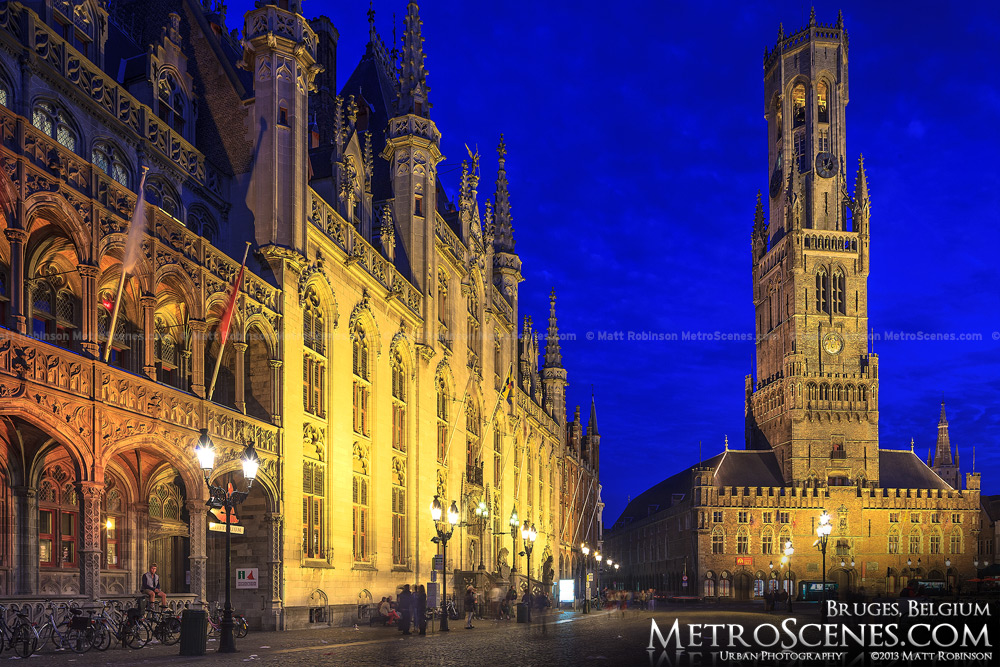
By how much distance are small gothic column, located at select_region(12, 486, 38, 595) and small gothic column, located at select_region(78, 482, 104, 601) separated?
1.73m

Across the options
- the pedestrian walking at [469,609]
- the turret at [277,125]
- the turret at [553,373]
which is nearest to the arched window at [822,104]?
the turret at [553,373]

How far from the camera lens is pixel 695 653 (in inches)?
824

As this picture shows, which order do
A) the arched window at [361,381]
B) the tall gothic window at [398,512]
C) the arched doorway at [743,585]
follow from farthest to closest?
the arched doorway at [743,585]
the tall gothic window at [398,512]
the arched window at [361,381]

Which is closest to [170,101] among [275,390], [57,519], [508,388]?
[275,390]

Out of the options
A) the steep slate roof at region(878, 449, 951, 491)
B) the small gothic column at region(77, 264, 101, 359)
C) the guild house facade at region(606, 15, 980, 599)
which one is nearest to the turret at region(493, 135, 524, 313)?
the small gothic column at region(77, 264, 101, 359)

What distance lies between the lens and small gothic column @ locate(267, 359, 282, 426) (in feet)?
99.8

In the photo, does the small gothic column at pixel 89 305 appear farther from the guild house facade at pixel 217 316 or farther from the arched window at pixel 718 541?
the arched window at pixel 718 541

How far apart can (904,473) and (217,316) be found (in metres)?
113

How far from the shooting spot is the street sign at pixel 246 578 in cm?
2958

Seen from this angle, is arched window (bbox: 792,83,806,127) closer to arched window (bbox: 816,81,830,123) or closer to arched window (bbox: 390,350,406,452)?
arched window (bbox: 816,81,830,123)

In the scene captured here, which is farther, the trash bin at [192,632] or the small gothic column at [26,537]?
the small gothic column at [26,537]

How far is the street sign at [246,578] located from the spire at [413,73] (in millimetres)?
24785

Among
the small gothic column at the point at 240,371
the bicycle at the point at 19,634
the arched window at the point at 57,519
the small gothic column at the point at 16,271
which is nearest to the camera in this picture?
the bicycle at the point at 19,634

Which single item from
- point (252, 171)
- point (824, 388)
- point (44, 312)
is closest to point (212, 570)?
point (44, 312)
